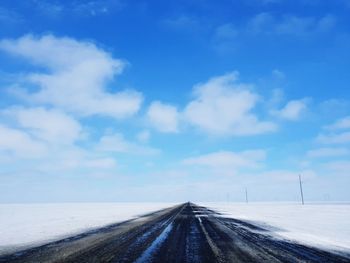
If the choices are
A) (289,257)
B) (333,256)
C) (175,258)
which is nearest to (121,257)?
(175,258)

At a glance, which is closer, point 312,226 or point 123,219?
point 312,226

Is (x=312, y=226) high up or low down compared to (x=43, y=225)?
down

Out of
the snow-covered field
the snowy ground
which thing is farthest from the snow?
the snowy ground

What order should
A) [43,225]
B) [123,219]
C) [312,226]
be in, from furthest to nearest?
[123,219]
[312,226]
[43,225]

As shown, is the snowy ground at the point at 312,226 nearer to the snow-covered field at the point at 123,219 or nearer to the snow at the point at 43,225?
the snow-covered field at the point at 123,219

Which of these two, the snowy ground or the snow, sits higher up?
the snow

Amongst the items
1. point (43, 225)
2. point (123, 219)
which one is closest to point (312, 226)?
point (123, 219)

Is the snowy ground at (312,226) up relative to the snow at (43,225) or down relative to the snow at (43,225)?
down

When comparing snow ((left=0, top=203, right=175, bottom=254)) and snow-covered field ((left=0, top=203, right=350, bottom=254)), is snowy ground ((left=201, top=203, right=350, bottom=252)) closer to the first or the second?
snow-covered field ((left=0, top=203, right=350, bottom=254))

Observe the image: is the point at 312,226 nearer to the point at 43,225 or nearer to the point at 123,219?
the point at 123,219

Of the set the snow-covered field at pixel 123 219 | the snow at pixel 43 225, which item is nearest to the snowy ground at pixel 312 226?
the snow-covered field at pixel 123 219

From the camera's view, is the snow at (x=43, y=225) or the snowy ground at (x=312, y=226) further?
the snowy ground at (x=312, y=226)

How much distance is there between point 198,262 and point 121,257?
80.4 inches

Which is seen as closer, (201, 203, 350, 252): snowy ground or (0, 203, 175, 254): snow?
(0, 203, 175, 254): snow
